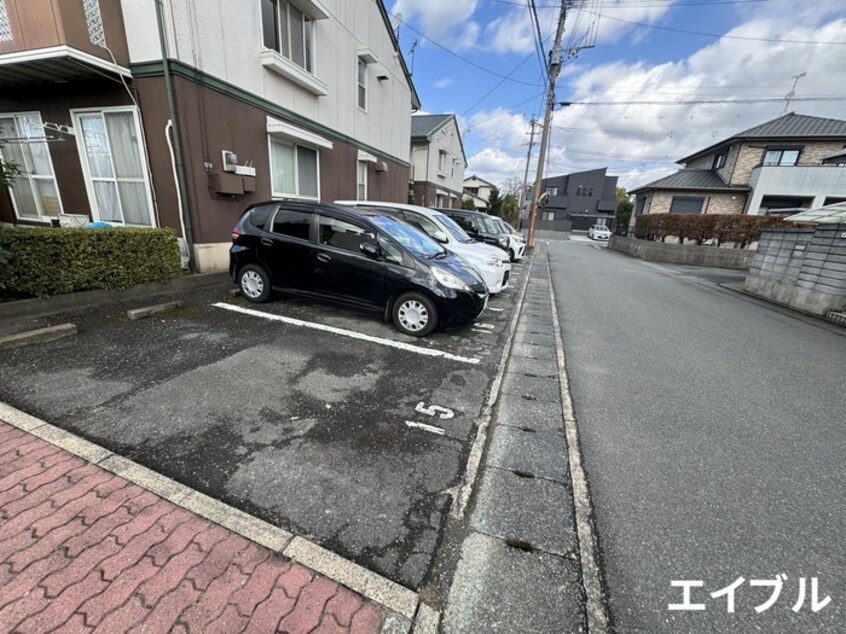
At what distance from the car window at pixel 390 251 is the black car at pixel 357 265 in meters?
0.01

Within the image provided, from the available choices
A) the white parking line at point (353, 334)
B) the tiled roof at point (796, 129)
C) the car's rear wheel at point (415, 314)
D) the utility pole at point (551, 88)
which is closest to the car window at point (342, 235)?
the car's rear wheel at point (415, 314)

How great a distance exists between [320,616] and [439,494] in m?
0.88

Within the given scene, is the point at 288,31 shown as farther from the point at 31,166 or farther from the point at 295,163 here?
the point at 31,166

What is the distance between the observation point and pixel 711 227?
1585cm

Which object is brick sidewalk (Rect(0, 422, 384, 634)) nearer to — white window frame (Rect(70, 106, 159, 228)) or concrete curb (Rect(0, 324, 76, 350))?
concrete curb (Rect(0, 324, 76, 350))

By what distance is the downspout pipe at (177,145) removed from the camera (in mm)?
5508

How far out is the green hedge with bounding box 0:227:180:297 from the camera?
412cm

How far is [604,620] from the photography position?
4.90ft

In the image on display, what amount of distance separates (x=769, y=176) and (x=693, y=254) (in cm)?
1011

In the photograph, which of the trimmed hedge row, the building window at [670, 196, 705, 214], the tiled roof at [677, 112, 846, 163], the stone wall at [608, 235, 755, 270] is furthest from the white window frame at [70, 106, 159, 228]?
the tiled roof at [677, 112, 846, 163]

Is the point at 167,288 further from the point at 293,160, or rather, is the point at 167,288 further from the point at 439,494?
the point at 439,494

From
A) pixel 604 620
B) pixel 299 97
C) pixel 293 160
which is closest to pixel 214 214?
pixel 293 160

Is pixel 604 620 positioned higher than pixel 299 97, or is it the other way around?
pixel 299 97

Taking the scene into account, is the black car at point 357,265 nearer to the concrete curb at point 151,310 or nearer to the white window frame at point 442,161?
the concrete curb at point 151,310
